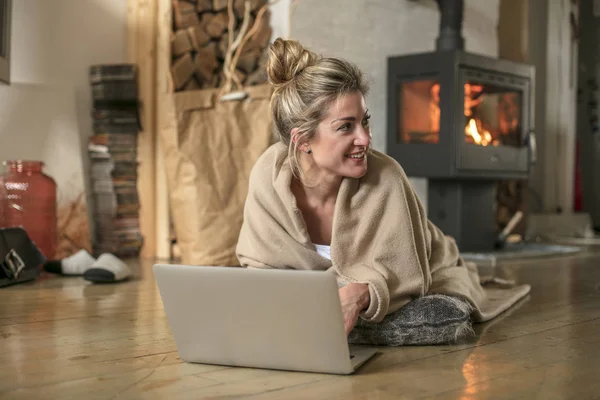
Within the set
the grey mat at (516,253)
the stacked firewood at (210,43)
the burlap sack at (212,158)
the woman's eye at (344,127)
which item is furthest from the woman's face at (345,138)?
the grey mat at (516,253)

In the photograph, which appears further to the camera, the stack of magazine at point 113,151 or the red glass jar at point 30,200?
the stack of magazine at point 113,151

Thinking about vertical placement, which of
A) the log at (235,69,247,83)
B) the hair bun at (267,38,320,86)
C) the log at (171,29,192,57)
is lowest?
the hair bun at (267,38,320,86)

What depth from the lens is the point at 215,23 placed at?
133 inches

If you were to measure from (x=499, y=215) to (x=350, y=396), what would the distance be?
375 cm

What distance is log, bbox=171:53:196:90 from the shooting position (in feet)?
10.7

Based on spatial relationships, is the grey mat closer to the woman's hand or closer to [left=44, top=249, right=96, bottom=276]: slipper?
[left=44, top=249, right=96, bottom=276]: slipper

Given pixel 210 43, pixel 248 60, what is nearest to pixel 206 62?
pixel 210 43

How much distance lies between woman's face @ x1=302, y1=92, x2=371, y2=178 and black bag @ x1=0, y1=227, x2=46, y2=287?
1.32 metres

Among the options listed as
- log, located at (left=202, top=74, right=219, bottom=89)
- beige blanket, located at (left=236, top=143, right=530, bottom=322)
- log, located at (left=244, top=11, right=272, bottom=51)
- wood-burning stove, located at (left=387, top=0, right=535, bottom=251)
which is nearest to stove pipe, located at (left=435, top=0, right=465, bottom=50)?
wood-burning stove, located at (left=387, top=0, right=535, bottom=251)

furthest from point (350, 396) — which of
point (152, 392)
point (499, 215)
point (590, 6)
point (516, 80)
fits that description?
point (590, 6)

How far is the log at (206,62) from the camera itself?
3354mm

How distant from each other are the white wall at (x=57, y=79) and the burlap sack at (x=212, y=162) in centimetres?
47

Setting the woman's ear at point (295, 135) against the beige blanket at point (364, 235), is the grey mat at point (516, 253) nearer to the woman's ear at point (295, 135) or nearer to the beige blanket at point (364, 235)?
the beige blanket at point (364, 235)

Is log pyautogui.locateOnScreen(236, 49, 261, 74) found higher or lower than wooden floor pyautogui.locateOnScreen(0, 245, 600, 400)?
higher
